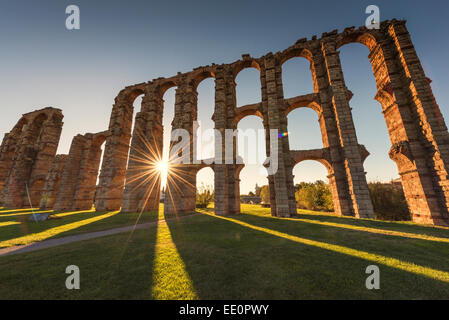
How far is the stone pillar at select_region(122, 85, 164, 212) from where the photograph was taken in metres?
16.3

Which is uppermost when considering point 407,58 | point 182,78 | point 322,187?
point 182,78

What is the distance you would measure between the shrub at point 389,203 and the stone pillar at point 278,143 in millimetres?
6689

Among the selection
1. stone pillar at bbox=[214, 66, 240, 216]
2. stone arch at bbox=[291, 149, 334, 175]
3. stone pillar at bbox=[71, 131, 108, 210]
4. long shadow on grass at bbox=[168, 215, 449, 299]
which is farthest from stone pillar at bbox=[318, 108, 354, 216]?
stone pillar at bbox=[71, 131, 108, 210]

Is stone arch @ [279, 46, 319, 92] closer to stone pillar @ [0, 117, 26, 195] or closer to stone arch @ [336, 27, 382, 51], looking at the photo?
stone arch @ [336, 27, 382, 51]

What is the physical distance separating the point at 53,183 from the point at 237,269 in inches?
1071

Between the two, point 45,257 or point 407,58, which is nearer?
point 45,257

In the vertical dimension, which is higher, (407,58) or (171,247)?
(407,58)

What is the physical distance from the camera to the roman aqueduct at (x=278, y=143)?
9.84 metres

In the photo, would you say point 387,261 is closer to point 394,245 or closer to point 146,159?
point 394,245

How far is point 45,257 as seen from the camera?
426 cm

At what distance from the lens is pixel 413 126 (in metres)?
10.4
